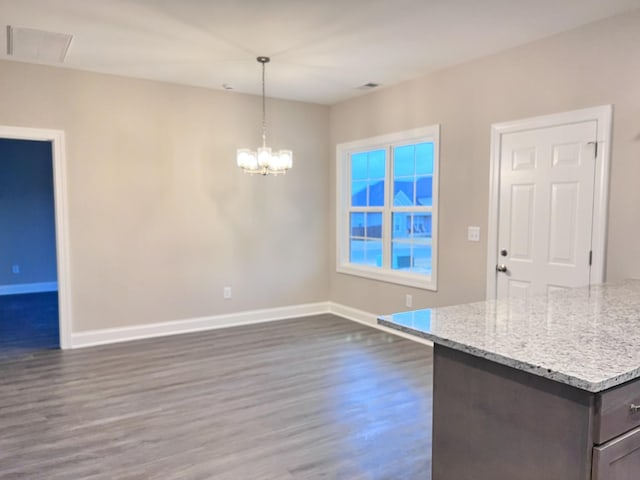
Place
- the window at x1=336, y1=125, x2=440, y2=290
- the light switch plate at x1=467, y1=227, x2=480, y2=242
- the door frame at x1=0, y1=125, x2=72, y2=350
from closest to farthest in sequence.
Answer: the light switch plate at x1=467, y1=227, x2=480, y2=242, the door frame at x1=0, y1=125, x2=72, y2=350, the window at x1=336, y1=125, x2=440, y2=290

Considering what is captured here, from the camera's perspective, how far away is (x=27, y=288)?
7547mm

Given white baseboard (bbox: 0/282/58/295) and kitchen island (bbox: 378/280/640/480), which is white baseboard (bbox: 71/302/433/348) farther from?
white baseboard (bbox: 0/282/58/295)

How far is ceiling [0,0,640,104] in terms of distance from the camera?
3.00 m

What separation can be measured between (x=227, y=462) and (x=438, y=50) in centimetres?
348

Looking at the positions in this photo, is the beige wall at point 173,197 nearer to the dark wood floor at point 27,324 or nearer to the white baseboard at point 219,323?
the white baseboard at point 219,323

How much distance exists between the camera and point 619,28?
312cm

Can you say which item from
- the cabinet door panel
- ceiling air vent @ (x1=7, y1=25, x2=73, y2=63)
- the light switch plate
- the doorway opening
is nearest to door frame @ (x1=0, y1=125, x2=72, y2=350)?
ceiling air vent @ (x1=7, y1=25, x2=73, y2=63)

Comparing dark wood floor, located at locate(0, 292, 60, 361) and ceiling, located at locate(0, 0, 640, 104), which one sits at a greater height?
ceiling, located at locate(0, 0, 640, 104)

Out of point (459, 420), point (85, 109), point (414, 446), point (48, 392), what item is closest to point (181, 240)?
point (85, 109)

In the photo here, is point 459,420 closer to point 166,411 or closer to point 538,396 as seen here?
point 538,396

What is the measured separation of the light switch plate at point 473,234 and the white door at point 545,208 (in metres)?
0.22

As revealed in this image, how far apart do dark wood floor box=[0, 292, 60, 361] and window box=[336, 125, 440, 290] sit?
3.50 m

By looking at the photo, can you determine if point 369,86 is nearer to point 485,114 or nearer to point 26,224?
point 485,114

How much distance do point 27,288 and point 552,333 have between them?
816 cm
